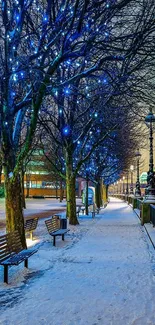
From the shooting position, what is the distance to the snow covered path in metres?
5.50

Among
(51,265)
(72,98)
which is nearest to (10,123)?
(51,265)

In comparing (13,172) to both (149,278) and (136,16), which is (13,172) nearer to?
(149,278)

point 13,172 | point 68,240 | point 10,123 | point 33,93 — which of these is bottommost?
point 68,240

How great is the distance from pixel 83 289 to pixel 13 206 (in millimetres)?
4666

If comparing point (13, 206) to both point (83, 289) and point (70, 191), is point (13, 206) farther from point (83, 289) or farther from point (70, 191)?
point (70, 191)

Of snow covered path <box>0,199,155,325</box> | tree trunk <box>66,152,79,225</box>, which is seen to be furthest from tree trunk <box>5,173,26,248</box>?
tree trunk <box>66,152,79,225</box>

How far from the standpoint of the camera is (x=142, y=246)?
13.0 m

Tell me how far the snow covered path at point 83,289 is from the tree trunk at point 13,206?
114 cm

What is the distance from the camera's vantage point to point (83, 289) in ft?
23.4

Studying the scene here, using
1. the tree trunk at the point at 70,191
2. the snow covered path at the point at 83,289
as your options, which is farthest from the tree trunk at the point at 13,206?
the tree trunk at the point at 70,191

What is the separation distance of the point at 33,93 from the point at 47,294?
5.88 metres

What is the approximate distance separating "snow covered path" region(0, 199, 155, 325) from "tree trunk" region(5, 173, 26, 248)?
1.14m

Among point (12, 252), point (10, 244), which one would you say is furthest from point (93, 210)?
point (10, 244)

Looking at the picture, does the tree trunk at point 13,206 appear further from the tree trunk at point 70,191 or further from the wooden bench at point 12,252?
the tree trunk at point 70,191
